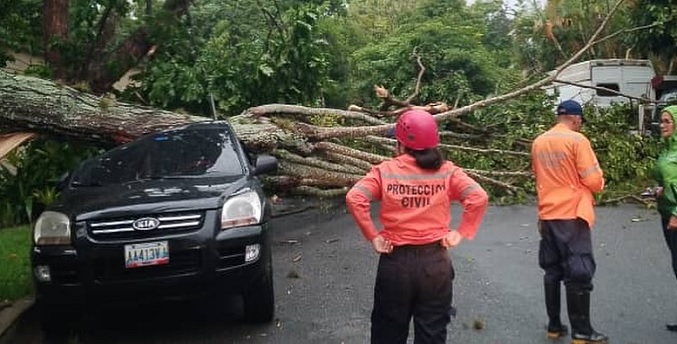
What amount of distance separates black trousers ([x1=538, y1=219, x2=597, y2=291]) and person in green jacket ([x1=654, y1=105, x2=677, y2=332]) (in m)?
0.58

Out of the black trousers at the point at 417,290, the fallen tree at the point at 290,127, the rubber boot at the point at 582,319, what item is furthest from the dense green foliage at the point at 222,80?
the black trousers at the point at 417,290

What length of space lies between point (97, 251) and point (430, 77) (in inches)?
458

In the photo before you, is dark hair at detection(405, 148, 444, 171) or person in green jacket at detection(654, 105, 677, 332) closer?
dark hair at detection(405, 148, 444, 171)

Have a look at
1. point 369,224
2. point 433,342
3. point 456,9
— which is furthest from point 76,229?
point 456,9

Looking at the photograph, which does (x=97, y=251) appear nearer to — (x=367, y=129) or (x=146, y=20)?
(x=367, y=129)

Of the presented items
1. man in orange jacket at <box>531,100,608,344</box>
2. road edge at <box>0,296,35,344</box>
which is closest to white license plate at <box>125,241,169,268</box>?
road edge at <box>0,296,35,344</box>

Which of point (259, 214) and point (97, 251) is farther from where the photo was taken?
point (259, 214)

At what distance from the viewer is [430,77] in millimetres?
15578

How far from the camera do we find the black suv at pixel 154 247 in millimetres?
4828

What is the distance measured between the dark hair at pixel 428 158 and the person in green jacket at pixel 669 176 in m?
2.02

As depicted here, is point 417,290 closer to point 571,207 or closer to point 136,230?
point 571,207

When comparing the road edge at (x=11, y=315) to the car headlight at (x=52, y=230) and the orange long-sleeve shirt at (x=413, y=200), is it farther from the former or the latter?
the orange long-sleeve shirt at (x=413, y=200)

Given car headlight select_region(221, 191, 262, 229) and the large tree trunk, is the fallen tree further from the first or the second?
car headlight select_region(221, 191, 262, 229)

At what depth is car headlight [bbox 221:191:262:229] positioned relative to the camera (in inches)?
199
